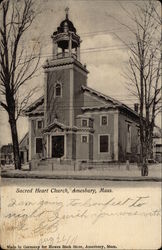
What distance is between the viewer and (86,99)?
2.03 metres

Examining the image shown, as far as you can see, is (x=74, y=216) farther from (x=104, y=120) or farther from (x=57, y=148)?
(x=104, y=120)

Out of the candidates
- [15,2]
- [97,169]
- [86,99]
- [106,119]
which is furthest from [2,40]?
[97,169]

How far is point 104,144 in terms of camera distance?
Result: 81.3 inches

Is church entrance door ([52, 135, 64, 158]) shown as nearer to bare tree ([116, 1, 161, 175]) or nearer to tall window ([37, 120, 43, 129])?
tall window ([37, 120, 43, 129])

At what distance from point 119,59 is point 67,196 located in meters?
0.72

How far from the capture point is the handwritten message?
179 cm

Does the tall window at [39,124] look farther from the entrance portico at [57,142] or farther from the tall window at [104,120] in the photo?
the tall window at [104,120]

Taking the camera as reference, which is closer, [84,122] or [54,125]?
[54,125]

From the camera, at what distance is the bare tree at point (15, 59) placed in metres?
1.99

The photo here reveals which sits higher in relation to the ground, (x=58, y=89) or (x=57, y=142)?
(x=58, y=89)

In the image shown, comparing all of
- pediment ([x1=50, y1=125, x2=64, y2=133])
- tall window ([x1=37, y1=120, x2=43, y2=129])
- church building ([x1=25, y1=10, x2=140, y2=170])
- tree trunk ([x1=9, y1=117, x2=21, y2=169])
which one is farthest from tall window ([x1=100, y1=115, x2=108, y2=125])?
tree trunk ([x1=9, y1=117, x2=21, y2=169])

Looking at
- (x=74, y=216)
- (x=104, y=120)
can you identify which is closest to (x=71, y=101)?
(x=104, y=120)

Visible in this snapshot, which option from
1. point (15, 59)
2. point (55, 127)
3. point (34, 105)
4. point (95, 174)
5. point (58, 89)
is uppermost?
point (15, 59)

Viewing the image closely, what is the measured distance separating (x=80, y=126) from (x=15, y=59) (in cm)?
49
